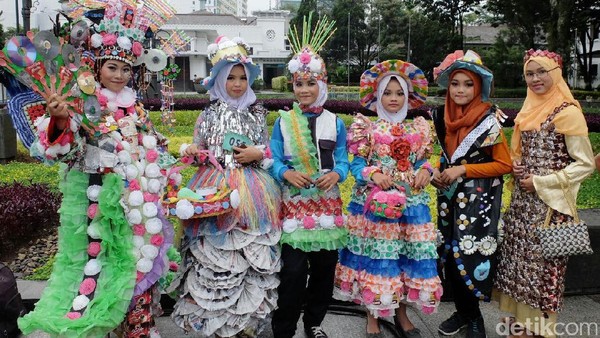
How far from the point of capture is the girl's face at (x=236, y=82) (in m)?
3.43

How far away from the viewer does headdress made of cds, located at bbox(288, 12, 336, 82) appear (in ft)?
11.3

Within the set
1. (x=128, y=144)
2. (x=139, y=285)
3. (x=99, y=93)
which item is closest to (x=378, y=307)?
(x=139, y=285)

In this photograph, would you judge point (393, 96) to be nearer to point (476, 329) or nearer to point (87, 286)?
point (476, 329)

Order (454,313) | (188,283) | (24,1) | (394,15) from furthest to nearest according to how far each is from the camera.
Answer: (394,15)
(24,1)
(454,313)
(188,283)

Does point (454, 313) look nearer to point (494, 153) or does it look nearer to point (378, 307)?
point (378, 307)

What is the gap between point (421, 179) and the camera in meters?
3.41

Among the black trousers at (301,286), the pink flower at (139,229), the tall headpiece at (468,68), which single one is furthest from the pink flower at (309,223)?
the tall headpiece at (468,68)

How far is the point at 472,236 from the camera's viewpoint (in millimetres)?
3461

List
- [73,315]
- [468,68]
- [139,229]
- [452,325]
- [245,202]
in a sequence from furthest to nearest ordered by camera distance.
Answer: [452,325] < [468,68] < [245,202] < [139,229] < [73,315]

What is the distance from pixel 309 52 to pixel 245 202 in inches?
42.0

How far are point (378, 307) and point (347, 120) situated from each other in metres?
8.85

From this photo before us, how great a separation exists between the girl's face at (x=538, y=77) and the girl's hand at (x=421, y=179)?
0.89 meters

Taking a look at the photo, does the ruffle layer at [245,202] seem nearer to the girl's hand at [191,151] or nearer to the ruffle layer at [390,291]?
the girl's hand at [191,151]

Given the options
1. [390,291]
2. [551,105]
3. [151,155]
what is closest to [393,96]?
[551,105]
